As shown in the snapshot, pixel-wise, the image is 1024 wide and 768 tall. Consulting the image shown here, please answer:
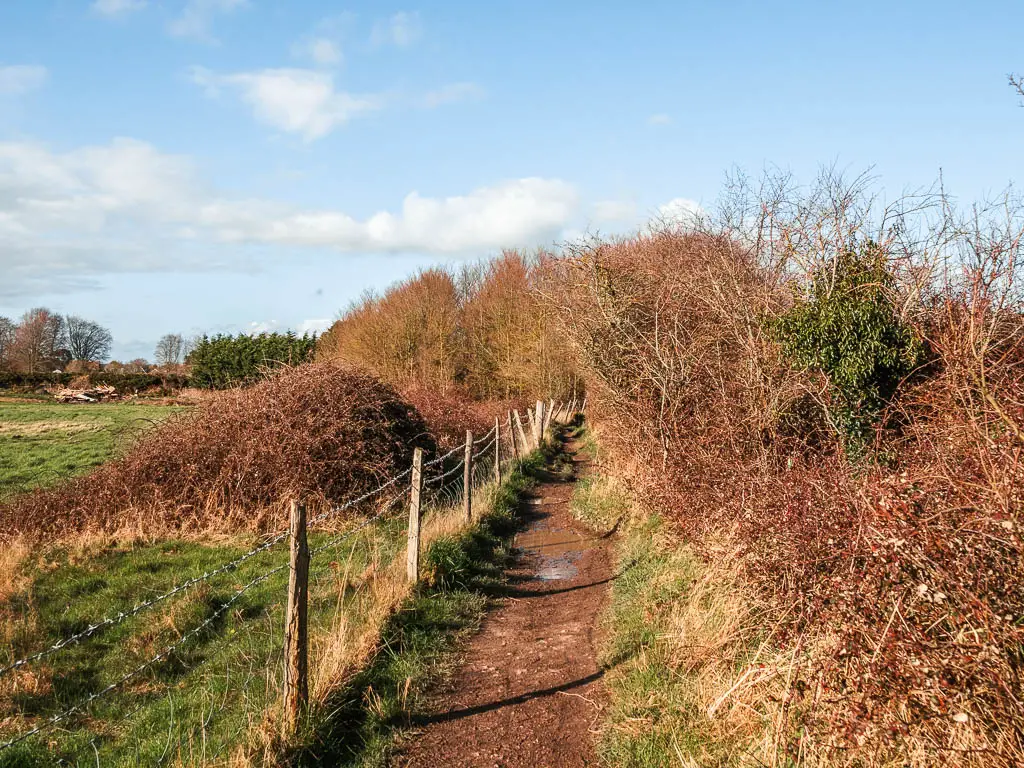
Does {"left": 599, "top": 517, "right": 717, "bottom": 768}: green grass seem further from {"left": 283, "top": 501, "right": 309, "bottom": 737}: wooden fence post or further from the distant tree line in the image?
the distant tree line

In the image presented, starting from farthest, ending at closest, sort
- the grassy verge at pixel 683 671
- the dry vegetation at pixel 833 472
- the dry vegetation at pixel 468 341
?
the dry vegetation at pixel 468 341 < the grassy verge at pixel 683 671 < the dry vegetation at pixel 833 472

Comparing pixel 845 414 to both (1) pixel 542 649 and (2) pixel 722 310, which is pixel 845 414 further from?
(1) pixel 542 649

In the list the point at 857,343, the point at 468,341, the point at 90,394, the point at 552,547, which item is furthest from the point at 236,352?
the point at 857,343

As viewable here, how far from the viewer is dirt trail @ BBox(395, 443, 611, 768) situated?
199 inches

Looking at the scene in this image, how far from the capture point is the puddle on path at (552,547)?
9766mm

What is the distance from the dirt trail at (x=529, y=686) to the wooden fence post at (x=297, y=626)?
82cm

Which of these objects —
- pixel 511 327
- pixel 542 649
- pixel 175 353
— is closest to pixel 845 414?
pixel 542 649

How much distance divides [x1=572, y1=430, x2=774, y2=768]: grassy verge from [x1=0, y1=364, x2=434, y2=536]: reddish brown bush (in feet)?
22.1

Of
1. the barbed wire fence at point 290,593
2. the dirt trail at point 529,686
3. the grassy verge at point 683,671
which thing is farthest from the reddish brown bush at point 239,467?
the grassy verge at point 683,671

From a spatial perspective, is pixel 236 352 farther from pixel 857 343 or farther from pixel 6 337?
pixel 857 343

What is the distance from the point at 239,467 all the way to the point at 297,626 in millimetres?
8489

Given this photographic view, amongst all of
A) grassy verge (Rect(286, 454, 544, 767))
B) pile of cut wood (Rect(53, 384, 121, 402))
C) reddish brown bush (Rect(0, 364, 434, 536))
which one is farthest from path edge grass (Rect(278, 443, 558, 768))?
pile of cut wood (Rect(53, 384, 121, 402))

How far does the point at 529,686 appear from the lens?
19.9 feet

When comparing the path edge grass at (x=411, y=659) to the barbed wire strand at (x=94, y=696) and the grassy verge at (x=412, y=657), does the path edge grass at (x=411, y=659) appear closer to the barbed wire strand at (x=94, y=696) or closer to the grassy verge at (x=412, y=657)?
the grassy verge at (x=412, y=657)
